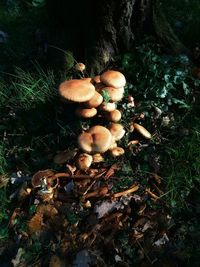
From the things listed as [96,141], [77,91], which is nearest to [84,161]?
[96,141]

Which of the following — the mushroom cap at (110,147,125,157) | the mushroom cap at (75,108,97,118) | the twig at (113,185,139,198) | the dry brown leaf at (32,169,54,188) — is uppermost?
the mushroom cap at (75,108,97,118)

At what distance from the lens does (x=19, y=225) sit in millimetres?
3975

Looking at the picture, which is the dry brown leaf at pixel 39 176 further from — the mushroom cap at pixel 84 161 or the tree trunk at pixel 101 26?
the tree trunk at pixel 101 26

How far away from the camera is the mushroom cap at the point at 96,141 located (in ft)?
12.7

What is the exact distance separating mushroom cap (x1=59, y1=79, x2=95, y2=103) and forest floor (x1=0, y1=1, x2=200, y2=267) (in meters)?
0.50

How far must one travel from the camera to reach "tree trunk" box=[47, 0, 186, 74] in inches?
176

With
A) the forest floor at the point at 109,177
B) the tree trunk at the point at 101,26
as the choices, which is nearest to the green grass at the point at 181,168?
the forest floor at the point at 109,177

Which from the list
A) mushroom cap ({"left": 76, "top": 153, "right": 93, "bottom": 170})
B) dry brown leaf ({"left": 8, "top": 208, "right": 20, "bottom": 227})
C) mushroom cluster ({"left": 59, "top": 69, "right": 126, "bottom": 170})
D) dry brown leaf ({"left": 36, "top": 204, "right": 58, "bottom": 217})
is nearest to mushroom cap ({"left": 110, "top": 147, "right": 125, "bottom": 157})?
mushroom cluster ({"left": 59, "top": 69, "right": 126, "bottom": 170})

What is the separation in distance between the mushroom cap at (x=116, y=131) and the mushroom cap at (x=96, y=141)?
0.53ft

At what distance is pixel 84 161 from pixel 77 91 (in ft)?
2.21

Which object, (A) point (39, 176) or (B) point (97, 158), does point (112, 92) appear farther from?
(A) point (39, 176)

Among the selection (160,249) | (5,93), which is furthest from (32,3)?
(160,249)

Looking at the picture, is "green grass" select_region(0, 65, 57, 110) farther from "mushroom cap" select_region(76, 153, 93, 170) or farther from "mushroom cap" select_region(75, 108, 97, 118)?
"mushroom cap" select_region(76, 153, 93, 170)

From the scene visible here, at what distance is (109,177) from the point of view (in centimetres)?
410
